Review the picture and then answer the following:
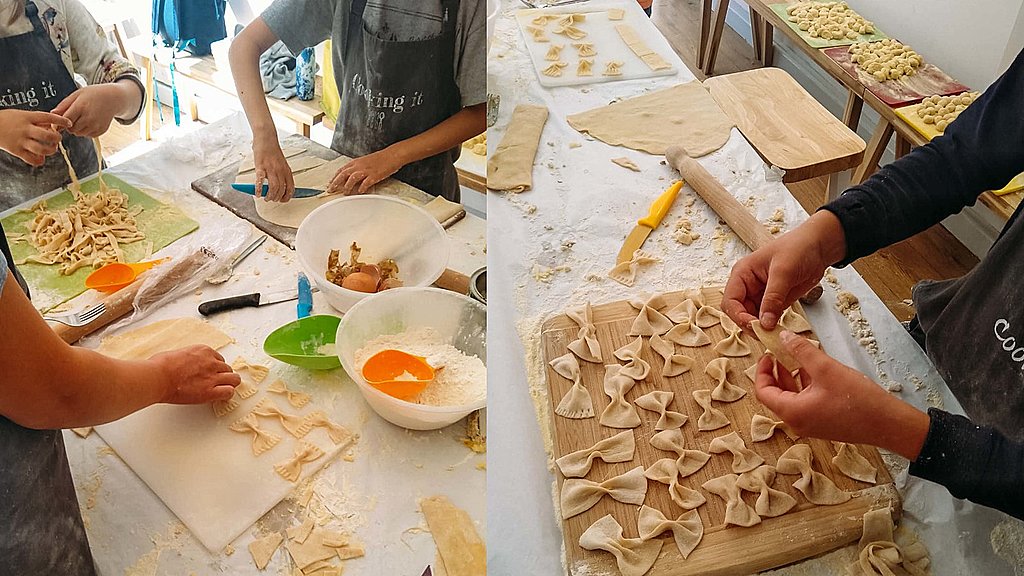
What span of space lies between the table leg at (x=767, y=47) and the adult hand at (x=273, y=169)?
315cm

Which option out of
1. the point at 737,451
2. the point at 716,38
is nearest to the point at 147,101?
the point at 737,451

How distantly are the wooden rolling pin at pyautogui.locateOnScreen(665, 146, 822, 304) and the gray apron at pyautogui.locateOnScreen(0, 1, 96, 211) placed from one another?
1.04 meters

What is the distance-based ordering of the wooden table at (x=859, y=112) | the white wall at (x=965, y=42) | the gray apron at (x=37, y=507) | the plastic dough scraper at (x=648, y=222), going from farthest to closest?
the white wall at (x=965, y=42), the wooden table at (x=859, y=112), the plastic dough scraper at (x=648, y=222), the gray apron at (x=37, y=507)

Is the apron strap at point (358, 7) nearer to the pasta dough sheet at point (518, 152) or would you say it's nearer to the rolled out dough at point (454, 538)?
the pasta dough sheet at point (518, 152)

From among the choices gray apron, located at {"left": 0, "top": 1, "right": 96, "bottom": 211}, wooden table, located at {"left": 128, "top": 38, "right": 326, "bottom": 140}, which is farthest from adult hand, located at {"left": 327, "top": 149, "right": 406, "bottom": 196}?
gray apron, located at {"left": 0, "top": 1, "right": 96, "bottom": 211}

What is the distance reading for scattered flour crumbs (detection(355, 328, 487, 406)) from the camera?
101 cm

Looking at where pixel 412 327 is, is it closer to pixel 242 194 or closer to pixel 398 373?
pixel 398 373

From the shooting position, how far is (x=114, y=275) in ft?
3.43

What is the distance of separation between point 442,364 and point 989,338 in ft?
2.44

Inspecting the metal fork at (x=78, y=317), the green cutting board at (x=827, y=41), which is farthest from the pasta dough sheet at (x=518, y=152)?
the green cutting board at (x=827, y=41)

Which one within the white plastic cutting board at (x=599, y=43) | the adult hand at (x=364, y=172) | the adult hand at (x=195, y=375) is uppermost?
the adult hand at (x=364, y=172)

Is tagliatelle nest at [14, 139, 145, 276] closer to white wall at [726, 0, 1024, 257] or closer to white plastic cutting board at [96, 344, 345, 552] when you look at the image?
white plastic cutting board at [96, 344, 345, 552]

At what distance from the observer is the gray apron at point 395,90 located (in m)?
1.09

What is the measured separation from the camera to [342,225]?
1171mm
